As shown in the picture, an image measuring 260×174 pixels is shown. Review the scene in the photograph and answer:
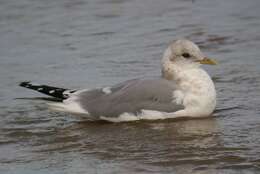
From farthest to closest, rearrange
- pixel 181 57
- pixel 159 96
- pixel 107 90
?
pixel 181 57 → pixel 107 90 → pixel 159 96

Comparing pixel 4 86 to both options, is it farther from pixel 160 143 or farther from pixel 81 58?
pixel 160 143

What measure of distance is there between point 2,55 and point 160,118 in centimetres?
365

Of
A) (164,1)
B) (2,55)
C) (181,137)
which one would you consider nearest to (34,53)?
(2,55)

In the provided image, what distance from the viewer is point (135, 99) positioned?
7.33 metres

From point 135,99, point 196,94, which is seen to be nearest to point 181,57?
point 196,94

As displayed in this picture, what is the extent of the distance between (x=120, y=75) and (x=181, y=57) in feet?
4.52

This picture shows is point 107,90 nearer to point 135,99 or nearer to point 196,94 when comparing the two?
point 135,99

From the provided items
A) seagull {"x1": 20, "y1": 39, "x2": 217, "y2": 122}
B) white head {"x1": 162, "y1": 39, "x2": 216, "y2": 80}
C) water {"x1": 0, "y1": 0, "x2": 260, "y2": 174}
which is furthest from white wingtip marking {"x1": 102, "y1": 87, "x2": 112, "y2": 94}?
white head {"x1": 162, "y1": 39, "x2": 216, "y2": 80}

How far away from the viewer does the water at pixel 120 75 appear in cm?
614

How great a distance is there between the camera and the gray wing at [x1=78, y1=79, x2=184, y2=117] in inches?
287

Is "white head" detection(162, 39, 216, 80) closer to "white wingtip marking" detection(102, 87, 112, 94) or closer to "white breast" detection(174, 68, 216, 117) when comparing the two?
"white breast" detection(174, 68, 216, 117)

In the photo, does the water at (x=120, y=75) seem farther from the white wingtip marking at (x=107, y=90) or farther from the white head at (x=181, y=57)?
the white head at (x=181, y=57)

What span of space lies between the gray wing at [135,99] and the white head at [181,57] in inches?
10.9

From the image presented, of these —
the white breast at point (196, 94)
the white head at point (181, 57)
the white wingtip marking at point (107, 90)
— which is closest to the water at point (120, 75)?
the white breast at point (196, 94)
